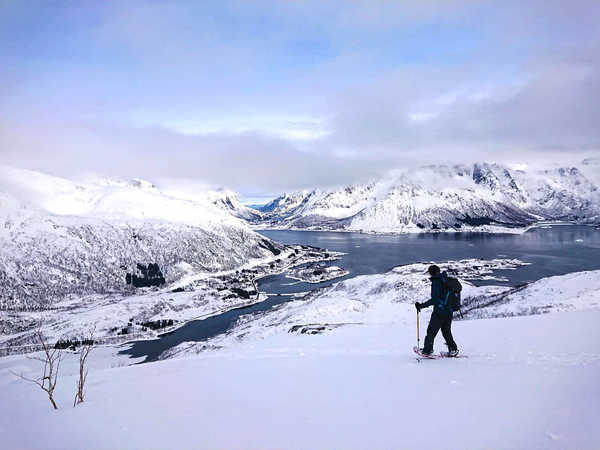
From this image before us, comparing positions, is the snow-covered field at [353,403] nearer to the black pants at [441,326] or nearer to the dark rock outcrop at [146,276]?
the black pants at [441,326]

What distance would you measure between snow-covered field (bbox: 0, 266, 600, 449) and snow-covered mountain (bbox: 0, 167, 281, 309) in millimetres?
119718

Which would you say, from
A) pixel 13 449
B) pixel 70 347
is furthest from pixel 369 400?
pixel 70 347

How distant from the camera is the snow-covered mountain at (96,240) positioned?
4341 inches

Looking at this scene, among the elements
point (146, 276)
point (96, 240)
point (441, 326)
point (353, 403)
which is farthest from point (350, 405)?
point (96, 240)

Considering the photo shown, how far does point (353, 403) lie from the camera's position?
655 cm

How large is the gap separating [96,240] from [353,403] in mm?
155989

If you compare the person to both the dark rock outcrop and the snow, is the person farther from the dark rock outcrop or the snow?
the dark rock outcrop

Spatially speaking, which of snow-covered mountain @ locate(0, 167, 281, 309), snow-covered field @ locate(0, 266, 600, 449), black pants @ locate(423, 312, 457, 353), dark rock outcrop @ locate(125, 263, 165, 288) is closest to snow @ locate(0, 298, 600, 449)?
snow-covered field @ locate(0, 266, 600, 449)

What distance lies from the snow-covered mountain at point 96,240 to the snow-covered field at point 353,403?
120m

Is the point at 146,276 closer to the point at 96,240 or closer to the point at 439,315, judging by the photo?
the point at 96,240

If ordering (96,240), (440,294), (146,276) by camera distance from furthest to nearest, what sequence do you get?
(96,240), (146,276), (440,294)

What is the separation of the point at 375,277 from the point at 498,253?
411 ft

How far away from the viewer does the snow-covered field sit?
5.10m

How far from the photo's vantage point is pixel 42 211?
5448 inches
